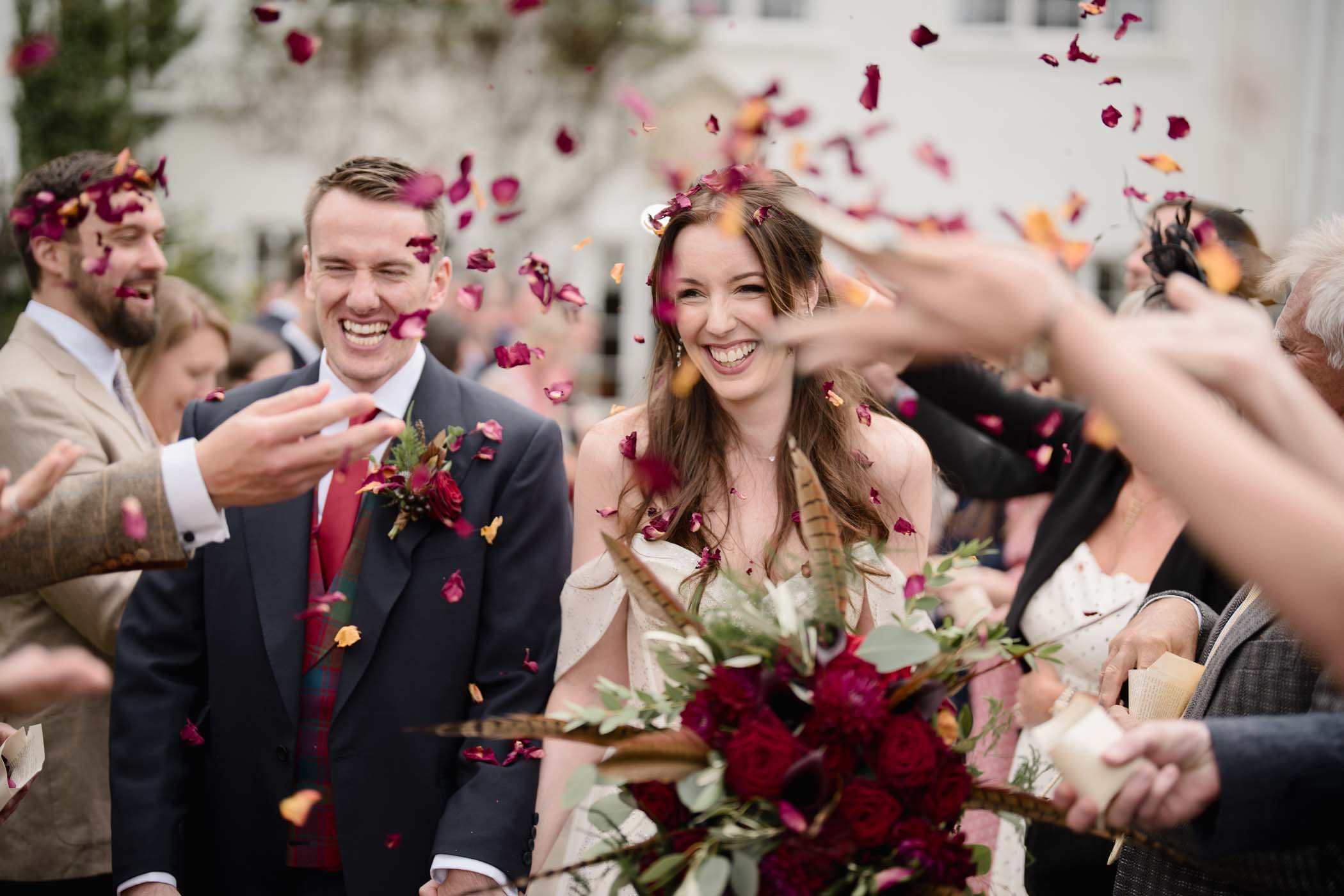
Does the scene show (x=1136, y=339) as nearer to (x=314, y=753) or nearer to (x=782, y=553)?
(x=782, y=553)

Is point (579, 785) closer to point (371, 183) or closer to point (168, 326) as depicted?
point (371, 183)

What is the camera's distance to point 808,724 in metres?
1.73

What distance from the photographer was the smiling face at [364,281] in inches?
117

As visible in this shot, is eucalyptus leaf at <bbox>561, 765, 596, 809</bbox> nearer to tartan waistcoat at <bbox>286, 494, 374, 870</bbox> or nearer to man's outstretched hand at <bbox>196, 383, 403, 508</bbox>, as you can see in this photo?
A: man's outstretched hand at <bbox>196, 383, 403, 508</bbox>

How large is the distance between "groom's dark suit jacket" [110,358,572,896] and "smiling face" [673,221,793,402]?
54cm

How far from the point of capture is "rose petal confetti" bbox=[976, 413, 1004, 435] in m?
3.94

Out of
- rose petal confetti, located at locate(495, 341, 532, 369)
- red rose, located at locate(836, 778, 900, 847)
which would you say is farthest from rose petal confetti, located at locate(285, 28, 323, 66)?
red rose, located at locate(836, 778, 900, 847)

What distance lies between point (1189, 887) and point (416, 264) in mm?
2251

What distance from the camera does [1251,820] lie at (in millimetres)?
1705

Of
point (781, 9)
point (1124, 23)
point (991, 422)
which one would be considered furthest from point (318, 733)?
point (781, 9)

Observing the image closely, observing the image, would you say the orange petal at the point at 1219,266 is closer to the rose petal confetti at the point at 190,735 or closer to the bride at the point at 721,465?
the bride at the point at 721,465

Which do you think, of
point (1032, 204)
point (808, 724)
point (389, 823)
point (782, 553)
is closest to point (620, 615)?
point (782, 553)

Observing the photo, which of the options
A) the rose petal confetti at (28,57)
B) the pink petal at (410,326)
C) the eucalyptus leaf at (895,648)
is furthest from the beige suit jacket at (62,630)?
the eucalyptus leaf at (895,648)

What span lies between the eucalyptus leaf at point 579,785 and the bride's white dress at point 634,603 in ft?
3.37
